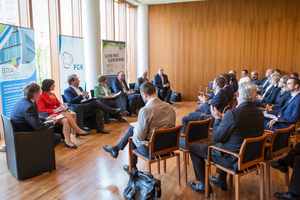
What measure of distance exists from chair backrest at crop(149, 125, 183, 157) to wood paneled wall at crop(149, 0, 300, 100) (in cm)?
796

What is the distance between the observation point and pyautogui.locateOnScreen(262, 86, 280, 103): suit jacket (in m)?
5.76

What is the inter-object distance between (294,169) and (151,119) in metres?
1.71

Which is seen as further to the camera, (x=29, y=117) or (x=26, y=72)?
(x=26, y=72)

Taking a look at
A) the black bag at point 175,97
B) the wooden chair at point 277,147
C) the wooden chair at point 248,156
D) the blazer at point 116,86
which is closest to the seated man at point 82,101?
the blazer at point 116,86

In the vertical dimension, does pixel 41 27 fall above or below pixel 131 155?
above

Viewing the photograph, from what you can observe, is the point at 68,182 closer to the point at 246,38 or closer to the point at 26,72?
the point at 26,72

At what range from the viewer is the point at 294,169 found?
278 centimetres

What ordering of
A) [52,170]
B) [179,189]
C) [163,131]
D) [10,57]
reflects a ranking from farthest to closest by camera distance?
1. [10,57]
2. [52,170]
3. [179,189]
4. [163,131]

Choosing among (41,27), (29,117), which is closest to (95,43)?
(41,27)

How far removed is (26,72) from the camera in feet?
16.4

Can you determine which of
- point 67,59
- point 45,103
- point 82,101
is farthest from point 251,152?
point 67,59

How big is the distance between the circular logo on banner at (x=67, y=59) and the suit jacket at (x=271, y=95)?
5.05 meters

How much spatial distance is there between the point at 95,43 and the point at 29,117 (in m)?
4.58

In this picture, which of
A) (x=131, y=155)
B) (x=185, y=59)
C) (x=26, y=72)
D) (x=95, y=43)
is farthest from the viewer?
(x=185, y=59)
